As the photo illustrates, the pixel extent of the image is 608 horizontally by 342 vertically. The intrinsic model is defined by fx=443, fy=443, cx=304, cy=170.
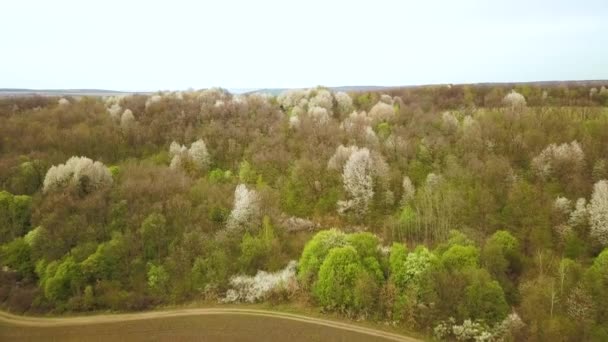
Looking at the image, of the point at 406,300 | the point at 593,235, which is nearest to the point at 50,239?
the point at 406,300


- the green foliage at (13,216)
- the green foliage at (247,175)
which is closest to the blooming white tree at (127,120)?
the green foliage at (247,175)

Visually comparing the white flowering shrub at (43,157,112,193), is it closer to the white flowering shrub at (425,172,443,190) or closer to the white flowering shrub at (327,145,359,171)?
the white flowering shrub at (327,145,359,171)

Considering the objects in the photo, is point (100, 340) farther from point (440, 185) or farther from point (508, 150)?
point (508, 150)

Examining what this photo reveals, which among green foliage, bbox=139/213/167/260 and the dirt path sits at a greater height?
green foliage, bbox=139/213/167/260

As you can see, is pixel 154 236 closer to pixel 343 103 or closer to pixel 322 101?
pixel 322 101

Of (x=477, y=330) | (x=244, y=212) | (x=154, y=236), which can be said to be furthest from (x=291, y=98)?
(x=477, y=330)

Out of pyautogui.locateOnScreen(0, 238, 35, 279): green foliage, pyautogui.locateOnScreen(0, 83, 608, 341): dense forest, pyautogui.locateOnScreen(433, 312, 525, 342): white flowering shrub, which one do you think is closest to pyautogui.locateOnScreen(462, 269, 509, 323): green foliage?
pyautogui.locateOnScreen(0, 83, 608, 341): dense forest

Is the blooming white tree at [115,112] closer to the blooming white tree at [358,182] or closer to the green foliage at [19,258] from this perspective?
the green foliage at [19,258]
